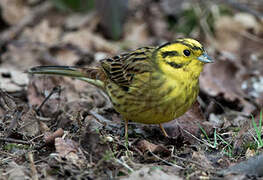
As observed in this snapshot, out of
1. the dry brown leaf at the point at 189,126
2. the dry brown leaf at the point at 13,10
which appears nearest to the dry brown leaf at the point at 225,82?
the dry brown leaf at the point at 189,126

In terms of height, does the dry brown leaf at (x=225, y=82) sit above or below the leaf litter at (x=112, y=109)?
below

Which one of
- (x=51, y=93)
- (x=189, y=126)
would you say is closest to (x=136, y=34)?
(x=51, y=93)

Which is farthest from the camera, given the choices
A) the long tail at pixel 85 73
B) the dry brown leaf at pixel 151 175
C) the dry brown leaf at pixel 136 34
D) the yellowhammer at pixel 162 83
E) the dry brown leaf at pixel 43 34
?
the dry brown leaf at pixel 136 34

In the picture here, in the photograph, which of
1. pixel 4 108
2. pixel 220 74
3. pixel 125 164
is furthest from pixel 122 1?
pixel 125 164

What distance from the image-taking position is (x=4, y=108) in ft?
15.0

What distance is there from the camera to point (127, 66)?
4.37 metres

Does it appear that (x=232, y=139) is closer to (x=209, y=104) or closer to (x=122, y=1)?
(x=209, y=104)

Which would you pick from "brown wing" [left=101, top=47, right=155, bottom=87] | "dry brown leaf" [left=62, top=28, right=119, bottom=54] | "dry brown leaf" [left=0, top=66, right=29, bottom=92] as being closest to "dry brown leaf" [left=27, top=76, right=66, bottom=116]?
"dry brown leaf" [left=0, top=66, right=29, bottom=92]

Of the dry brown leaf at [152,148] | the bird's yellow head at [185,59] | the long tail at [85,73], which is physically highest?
the bird's yellow head at [185,59]

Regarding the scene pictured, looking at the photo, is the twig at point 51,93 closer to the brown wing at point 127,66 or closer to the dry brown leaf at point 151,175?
the brown wing at point 127,66

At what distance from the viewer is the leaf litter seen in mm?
3291

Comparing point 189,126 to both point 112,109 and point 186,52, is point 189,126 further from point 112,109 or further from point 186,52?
point 112,109

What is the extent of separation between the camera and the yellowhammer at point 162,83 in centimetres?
389

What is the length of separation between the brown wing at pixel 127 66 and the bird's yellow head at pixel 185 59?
226mm
